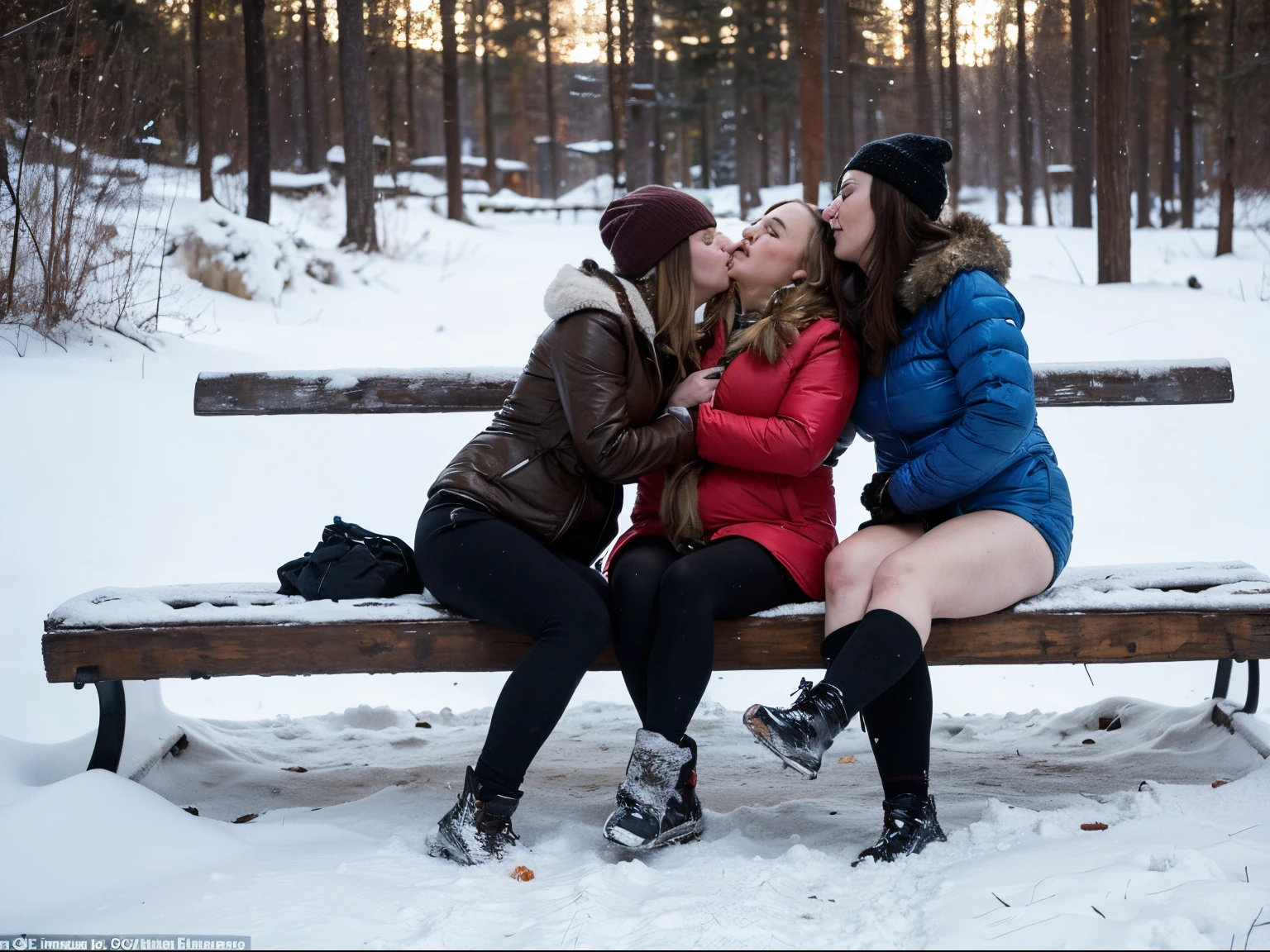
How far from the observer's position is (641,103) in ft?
45.4

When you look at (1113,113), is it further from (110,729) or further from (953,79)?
(110,729)

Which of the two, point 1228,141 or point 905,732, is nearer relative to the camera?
point 905,732

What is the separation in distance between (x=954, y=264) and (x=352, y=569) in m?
1.89

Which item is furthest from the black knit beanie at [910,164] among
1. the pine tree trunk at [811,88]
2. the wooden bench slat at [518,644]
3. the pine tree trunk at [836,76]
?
the pine tree trunk at [836,76]

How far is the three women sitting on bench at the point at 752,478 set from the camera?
263 cm

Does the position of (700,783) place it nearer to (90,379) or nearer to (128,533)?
(128,533)

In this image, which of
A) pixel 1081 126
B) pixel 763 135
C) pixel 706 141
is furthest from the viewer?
pixel 706 141

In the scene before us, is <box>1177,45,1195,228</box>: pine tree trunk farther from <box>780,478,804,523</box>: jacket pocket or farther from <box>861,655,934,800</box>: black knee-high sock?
<box>861,655,934,800</box>: black knee-high sock

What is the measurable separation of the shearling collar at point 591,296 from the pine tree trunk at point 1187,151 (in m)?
18.7

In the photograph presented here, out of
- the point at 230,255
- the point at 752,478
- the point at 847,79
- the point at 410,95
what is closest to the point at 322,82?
the point at 410,95

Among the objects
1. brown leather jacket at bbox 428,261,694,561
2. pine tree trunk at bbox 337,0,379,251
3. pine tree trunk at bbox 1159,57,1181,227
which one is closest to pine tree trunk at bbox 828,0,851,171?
pine tree trunk at bbox 337,0,379,251

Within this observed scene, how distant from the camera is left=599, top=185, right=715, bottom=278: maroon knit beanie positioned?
3055mm

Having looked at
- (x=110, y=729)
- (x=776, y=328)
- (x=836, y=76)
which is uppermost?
(x=836, y=76)

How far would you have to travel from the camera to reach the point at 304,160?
2005 cm
